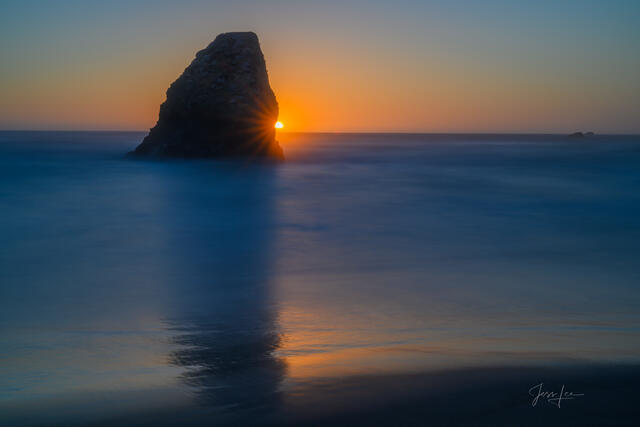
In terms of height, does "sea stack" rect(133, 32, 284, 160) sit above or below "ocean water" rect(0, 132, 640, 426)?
above

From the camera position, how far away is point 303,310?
470cm

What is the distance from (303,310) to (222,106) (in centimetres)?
2063

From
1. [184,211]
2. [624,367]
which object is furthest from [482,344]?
[184,211]

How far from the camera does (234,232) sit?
928 cm

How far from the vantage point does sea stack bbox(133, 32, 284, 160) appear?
24.1 metres

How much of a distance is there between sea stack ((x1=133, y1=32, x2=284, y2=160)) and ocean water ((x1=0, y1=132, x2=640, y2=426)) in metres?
12.7

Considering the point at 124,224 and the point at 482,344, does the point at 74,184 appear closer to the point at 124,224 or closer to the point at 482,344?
the point at 124,224

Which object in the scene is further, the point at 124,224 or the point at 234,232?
the point at 124,224

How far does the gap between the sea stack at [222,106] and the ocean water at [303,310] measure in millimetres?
12691

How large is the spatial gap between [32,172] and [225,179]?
879cm

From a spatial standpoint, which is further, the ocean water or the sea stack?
the sea stack

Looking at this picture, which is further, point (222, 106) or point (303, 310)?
point (222, 106)

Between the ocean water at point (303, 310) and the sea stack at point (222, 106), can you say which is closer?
the ocean water at point (303, 310)

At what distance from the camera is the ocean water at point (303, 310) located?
267 cm
